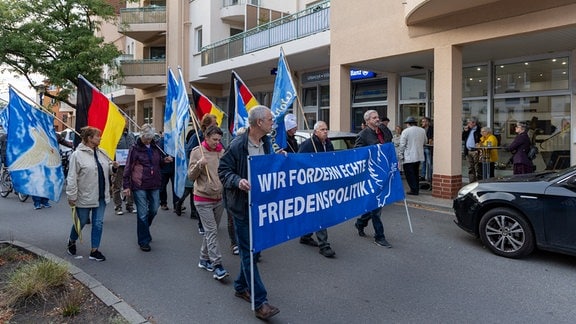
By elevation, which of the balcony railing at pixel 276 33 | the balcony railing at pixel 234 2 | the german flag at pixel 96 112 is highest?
the balcony railing at pixel 234 2

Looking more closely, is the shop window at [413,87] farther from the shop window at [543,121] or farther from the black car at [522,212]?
the black car at [522,212]

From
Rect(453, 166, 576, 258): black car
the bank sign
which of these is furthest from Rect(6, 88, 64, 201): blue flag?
the bank sign

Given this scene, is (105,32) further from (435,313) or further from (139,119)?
(435,313)

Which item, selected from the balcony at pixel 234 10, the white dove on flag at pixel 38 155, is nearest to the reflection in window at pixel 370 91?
the balcony at pixel 234 10

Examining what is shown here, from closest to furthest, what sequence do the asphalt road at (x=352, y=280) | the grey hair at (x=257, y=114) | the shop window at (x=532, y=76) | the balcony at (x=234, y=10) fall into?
the grey hair at (x=257, y=114) < the asphalt road at (x=352, y=280) < the shop window at (x=532, y=76) < the balcony at (x=234, y=10)

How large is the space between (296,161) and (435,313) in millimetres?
1967

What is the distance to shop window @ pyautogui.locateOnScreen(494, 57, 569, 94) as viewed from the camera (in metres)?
11.0

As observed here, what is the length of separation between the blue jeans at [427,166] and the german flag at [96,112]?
841 centimetres

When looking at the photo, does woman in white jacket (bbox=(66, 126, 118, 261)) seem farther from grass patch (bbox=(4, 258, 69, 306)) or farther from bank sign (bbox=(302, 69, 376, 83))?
bank sign (bbox=(302, 69, 376, 83))

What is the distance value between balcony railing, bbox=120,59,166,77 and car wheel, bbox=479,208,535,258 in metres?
22.0

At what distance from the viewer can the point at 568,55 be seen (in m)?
10.8

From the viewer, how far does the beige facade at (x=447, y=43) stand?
8688 mm

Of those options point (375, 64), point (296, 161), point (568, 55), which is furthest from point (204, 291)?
point (568, 55)

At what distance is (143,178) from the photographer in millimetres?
6168
